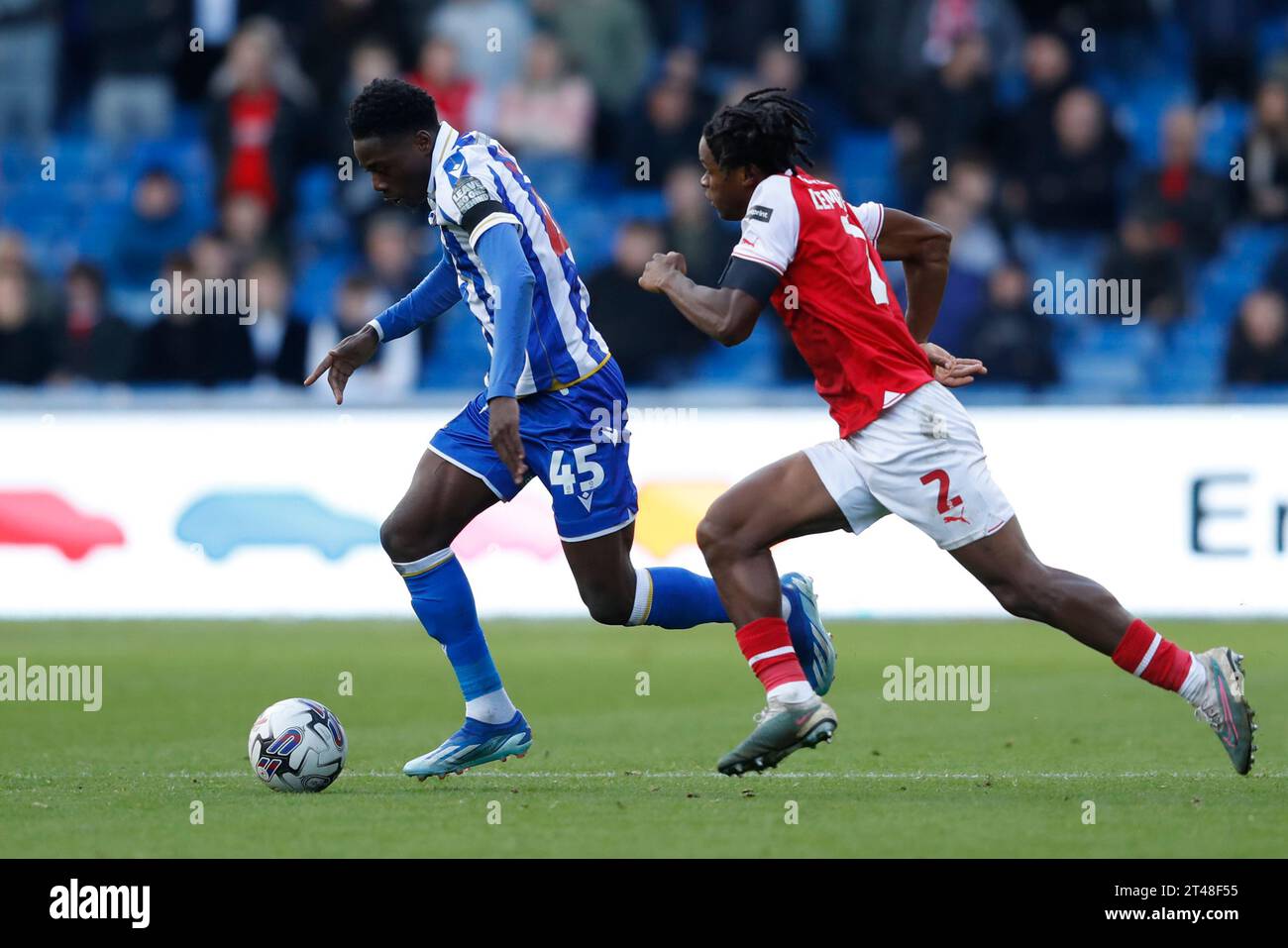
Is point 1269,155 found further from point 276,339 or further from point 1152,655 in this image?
point 1152,655

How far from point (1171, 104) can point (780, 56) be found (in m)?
3.74

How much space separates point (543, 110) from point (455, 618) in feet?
35.3

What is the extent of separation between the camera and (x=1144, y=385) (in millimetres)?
16016

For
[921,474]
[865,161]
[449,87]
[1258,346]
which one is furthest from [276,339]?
[921,474]

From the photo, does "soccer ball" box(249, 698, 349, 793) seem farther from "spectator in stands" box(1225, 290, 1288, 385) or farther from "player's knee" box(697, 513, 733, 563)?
"spectator in stands" box(1225, 290, 1288, 385)

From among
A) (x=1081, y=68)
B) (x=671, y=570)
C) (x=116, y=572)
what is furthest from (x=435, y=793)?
(x=1081, y=68)

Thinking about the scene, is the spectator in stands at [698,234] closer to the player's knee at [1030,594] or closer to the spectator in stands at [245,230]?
the spectator in stands at [245,230]

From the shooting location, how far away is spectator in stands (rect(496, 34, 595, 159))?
17.4 m

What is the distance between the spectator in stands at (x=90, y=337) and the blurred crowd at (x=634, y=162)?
0.9 inches

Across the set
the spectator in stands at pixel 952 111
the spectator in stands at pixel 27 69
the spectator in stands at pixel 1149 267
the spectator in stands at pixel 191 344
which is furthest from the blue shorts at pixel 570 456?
the spectator in stands at pixel 27 69

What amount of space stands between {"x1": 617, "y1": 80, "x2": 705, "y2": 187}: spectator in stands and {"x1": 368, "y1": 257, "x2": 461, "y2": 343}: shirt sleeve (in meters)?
8.79

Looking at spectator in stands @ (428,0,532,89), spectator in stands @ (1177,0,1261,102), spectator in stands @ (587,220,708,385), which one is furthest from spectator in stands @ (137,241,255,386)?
spectator in stands @ (1177,0,1261,102)
